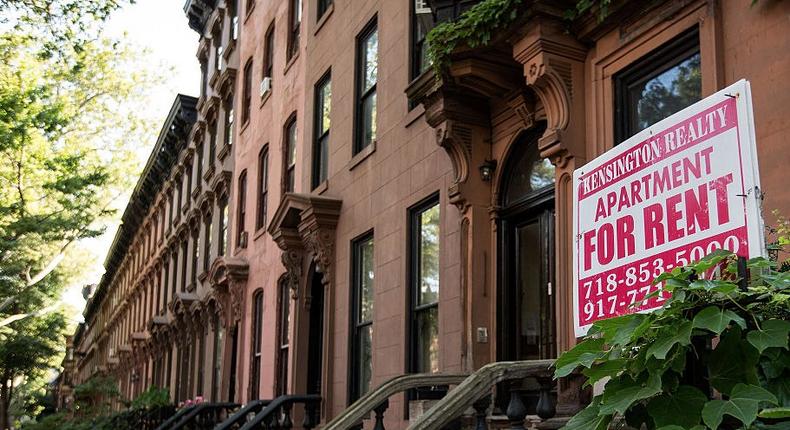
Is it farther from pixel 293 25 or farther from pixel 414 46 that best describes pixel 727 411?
pixel 293 25

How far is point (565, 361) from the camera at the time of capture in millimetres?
3268

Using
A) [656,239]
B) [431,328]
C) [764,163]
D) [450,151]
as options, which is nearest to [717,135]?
[656,239]

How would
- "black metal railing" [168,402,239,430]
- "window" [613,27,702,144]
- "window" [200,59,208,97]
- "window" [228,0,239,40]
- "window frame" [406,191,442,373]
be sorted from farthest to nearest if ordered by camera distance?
1. "window" [200,59,208,97]
2. "window" [228,0,239,40]
3. "black metal railing" [168,402,239,430]
4. "window frame" [406,191,442,373]
5. "window" [613,27,702,144]

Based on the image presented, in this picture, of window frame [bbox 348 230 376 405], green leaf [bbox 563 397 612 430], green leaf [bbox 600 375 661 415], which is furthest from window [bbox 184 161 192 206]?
green leaf [bbox 600 375 661 415]

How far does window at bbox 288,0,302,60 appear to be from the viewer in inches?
718

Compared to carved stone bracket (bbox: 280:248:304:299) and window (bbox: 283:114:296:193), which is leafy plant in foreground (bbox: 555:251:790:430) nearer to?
carved stone bracket (bbox: 280:248:304:299)

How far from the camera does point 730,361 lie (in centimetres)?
296

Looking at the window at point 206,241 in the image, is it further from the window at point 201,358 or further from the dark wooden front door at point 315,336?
the dark wooden front door at point 315,336

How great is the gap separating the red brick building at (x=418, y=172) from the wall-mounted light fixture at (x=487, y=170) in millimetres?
24

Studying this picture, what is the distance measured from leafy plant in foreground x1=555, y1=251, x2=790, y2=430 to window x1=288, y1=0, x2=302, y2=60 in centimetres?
1580

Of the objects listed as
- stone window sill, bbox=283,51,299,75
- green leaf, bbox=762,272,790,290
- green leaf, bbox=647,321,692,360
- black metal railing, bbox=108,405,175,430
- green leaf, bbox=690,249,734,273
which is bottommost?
black metal railing, bbox=108,405,175,430

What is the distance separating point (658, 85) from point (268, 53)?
15.1 m

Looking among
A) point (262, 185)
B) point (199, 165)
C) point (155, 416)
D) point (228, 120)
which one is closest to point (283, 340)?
point (262, 185)

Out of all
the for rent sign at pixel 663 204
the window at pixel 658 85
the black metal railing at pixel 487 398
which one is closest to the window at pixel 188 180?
the window at pixel 658 85
